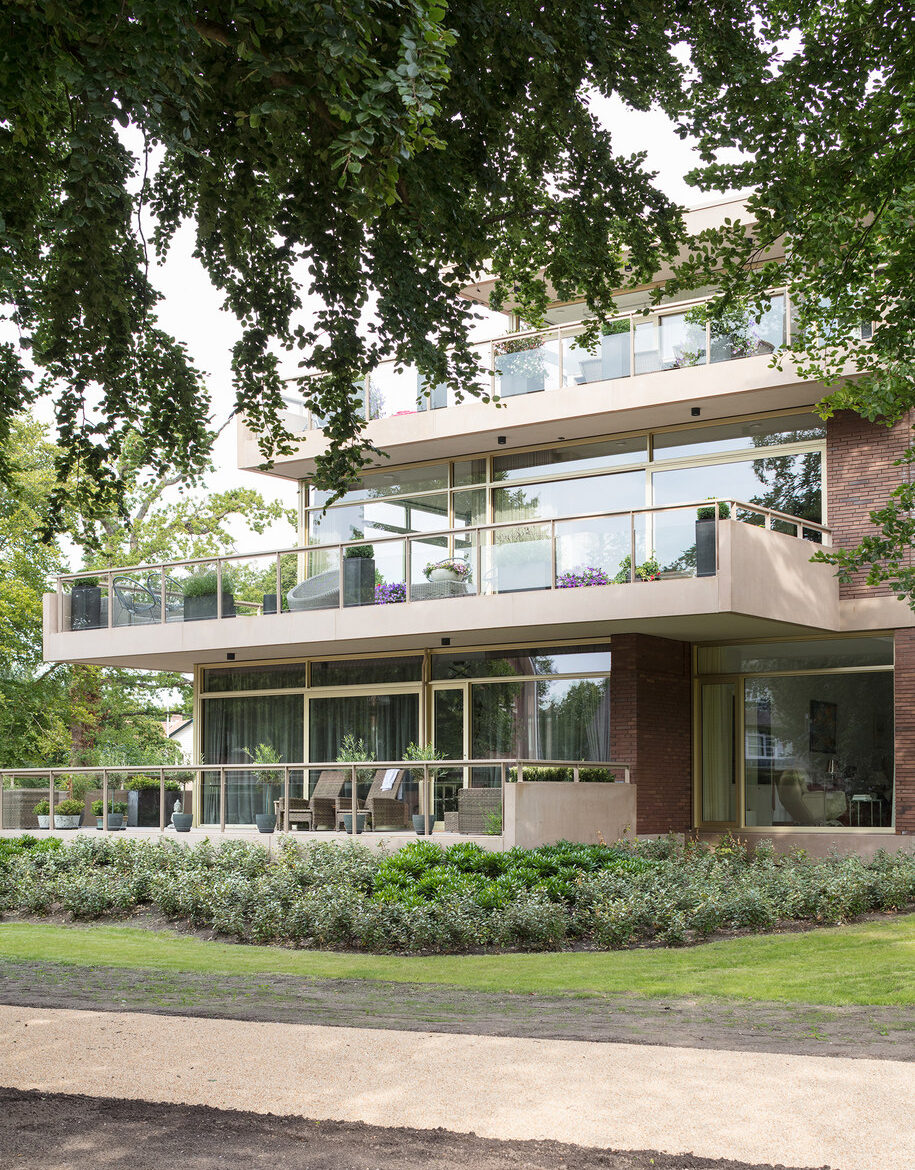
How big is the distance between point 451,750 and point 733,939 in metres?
9.19

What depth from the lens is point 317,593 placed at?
69.1 ft

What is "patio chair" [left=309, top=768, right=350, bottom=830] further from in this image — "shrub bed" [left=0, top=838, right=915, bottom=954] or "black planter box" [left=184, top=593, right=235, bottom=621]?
"black planter box" [left=184, top=593, right=235, bottom=621]

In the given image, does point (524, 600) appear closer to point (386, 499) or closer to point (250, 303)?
point (386, 499)

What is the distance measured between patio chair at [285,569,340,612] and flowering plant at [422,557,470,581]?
168 centimetres

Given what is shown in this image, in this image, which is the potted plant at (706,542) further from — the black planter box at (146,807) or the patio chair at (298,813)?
the black planter box at (146,807)

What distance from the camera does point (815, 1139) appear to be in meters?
5.40

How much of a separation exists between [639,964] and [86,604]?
1493 cm

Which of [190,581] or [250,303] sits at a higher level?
[250,303]

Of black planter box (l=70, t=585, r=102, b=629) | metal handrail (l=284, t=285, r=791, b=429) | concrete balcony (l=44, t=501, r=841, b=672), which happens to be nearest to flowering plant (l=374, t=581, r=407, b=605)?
concrete balcony (l=44, t=501, r=841, b=672)

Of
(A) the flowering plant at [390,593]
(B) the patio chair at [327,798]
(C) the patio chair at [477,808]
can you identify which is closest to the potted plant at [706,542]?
(C) the patio chair at [477,808]

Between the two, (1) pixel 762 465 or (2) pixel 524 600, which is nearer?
(2) pixel 524 600

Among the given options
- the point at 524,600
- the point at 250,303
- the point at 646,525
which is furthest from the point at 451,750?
the point at 250,303

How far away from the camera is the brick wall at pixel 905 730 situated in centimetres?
1814

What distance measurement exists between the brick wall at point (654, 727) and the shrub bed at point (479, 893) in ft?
5.61
